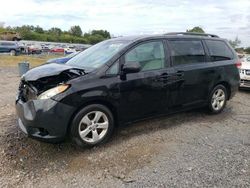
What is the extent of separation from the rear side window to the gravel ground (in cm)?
154

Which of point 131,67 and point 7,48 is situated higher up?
point 7,48

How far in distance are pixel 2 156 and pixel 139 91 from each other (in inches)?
89.7

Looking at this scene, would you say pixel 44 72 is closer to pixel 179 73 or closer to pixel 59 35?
pixel 179 73

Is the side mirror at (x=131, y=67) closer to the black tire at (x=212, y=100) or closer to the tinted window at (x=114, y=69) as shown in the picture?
the tinted window at (x=114, y=69)

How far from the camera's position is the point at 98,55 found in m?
4.95

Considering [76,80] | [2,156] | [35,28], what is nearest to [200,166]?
[76,80]

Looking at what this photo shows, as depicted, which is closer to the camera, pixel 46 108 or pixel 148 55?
pixel 46 108

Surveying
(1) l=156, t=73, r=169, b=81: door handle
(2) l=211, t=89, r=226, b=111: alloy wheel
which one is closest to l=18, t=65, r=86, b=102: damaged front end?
(1) l=156, t=73, r=169, b=81: door handle

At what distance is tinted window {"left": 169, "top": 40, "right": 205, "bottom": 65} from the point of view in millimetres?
5289

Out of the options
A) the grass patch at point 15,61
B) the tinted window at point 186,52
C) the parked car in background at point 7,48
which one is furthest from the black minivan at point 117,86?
the parked car in background at point 7,48

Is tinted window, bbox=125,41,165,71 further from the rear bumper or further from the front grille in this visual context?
the front grille

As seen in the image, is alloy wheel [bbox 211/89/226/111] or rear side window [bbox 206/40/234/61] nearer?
rear side window [bbox 206/40/234/61]

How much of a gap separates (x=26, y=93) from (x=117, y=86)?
54.4 inches

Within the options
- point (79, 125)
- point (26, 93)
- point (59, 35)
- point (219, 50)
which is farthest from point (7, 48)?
point (59, 35)
